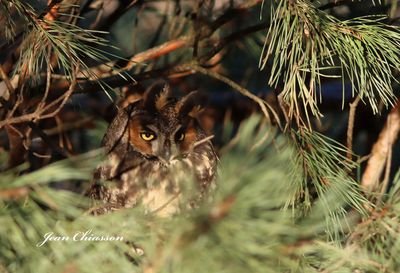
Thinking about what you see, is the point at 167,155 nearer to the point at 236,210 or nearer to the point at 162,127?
the point at 162,127

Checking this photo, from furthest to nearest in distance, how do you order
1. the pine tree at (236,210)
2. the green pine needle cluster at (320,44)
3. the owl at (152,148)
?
1. the owl at (152,148)
2. the green pine needle cluster at (320,44)
3. the pine tree at (236,210)

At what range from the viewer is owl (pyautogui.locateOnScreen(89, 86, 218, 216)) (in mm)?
1784

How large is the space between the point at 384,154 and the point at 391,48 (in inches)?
26.4

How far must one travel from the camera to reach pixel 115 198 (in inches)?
69.6

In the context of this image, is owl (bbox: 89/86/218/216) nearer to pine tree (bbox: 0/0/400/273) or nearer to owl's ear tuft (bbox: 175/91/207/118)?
owl's ear tuft (bbox: 175/91/207/118)

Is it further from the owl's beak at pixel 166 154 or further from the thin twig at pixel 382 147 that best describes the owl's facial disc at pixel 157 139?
the thin twig at pixel 382 147

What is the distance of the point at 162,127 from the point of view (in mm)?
1834

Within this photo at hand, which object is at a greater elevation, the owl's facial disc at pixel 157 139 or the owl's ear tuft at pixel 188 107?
the owl's ear tuft at pixel 188 107

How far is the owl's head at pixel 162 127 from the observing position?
1824mm

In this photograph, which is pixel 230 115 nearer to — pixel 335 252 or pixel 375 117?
pixel 375 117

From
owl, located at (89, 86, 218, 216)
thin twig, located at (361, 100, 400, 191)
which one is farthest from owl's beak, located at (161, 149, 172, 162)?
thin twig, located at (361, 100, 400, 191)
